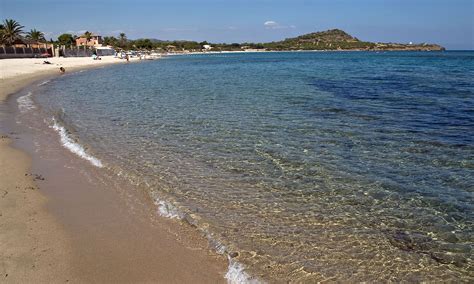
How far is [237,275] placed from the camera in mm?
5320

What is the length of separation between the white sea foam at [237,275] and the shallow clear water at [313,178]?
0.44ft

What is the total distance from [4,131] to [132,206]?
9.66 m

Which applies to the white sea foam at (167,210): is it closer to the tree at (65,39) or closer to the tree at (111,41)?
the tree at (65,39)

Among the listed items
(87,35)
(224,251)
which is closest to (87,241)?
(224,251)

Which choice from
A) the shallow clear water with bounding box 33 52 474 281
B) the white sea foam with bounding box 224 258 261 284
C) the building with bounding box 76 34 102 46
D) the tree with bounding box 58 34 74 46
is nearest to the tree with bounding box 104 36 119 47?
the building with bounding box 76 34 102 46

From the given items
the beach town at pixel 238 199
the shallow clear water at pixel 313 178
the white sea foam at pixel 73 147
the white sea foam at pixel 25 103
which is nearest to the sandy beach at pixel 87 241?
the beach town at pixel 238 199

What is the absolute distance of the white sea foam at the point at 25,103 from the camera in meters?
20.5

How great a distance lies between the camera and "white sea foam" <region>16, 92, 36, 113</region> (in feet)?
67.2

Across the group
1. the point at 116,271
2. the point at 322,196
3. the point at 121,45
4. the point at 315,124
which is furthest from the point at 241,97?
the point at 121,45

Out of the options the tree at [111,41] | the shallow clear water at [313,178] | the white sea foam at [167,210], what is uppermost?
the tree at [111,41]

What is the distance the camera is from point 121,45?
188 meters

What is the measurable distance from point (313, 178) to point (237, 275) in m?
4.31

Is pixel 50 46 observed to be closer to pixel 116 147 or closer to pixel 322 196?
pixel 116 147

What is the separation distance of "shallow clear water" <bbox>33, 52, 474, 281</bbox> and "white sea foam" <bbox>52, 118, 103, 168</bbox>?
9.4 inches
